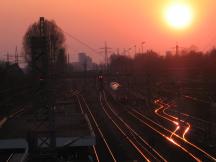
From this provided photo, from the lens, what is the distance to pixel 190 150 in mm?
18219

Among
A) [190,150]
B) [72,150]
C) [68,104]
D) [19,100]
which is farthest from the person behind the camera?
[68,104]

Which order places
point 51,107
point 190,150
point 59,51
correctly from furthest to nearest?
point 59,51 < point 190,150 < point 51,107

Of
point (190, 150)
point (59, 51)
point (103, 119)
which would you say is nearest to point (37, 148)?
point (190, 150)

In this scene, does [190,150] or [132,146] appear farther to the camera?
[132,146]

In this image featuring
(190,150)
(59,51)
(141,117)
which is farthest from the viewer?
(59,51)

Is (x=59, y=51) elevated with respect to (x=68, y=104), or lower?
elevated

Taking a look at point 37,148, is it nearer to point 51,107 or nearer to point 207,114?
point 51,107

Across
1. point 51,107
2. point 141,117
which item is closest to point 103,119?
point 141,117

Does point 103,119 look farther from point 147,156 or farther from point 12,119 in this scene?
point 147,156

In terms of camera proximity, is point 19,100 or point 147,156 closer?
point 147,156

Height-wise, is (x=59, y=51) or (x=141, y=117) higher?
(x=59, y=51)

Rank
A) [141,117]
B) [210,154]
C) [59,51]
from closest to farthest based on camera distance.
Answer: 1. [210,154]
2. [141,117]
3. [59,51]

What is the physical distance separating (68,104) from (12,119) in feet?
47.9

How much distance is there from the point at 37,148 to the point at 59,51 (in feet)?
157
